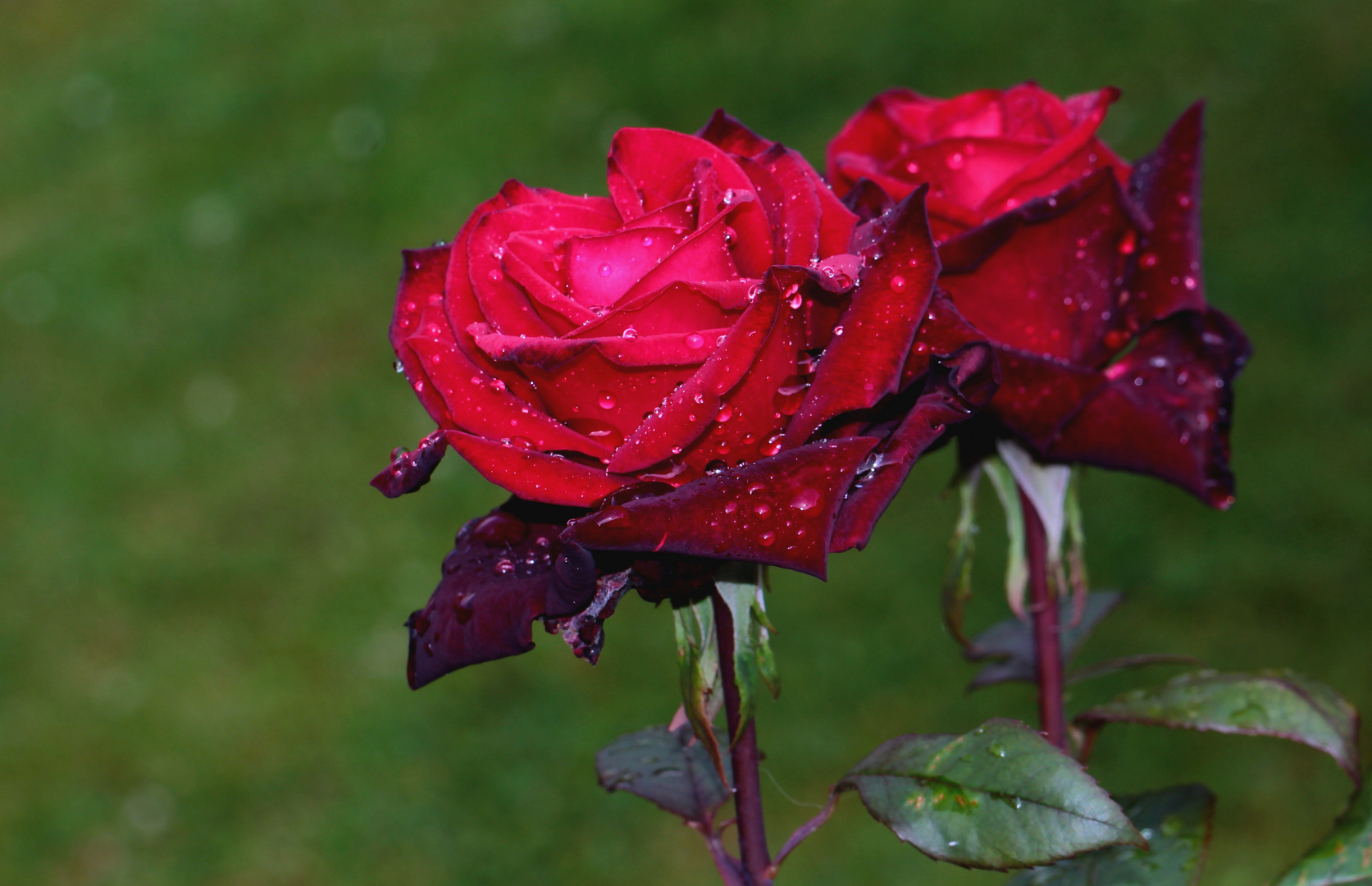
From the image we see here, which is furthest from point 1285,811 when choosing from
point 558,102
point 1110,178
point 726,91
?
point 558,102

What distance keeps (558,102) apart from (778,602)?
6.44 feet

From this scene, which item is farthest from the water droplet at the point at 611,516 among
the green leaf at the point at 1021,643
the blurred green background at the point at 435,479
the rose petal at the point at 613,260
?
the blurred green background at the point at 435,479

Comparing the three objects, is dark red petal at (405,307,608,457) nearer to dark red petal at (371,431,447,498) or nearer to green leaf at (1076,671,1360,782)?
dark red petal at (371,431,447,498)

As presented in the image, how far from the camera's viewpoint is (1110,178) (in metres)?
0.70

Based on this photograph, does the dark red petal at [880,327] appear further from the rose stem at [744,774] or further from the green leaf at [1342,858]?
the green leaf at [1342,858]

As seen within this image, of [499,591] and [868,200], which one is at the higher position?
[868,200]

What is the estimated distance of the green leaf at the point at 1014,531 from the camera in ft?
2.62

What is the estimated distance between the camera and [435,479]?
3.05 meters

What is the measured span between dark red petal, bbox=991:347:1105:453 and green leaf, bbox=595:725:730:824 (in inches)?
9.7

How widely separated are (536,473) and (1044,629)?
0.42 meters

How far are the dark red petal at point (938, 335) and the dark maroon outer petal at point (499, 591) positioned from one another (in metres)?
0.18

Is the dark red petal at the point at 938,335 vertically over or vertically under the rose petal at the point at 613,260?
under

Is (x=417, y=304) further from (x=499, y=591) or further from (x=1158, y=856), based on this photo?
(x=1158, y=856)

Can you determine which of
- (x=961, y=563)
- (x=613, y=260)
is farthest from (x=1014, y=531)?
(x=613, y=260)
